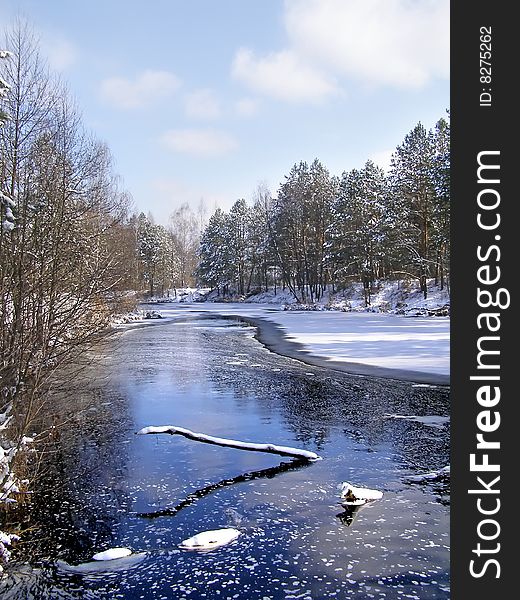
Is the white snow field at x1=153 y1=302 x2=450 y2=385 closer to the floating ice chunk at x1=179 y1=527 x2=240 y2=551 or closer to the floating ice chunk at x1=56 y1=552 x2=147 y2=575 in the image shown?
the floating ice chunk at x1=179 y1=527 x2=240 y2=551

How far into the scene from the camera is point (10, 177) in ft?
22.7

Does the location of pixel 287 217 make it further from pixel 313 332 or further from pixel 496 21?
pixel 496 21

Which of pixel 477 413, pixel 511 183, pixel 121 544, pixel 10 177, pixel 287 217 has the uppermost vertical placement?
pixel 287 217

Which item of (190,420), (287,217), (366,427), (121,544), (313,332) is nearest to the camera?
(121,544)

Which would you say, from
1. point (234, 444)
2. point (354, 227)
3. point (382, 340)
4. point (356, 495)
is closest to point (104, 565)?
point (356, 495)

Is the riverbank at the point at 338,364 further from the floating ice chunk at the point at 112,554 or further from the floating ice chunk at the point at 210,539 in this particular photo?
the floating ice chunk at the point at 112,554

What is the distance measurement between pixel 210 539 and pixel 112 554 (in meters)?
0.98

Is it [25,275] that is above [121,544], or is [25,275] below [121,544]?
above

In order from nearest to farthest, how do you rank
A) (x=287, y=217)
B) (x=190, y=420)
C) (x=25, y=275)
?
(x=25, y=275), (x=190, y=420), (x=287, y=217)

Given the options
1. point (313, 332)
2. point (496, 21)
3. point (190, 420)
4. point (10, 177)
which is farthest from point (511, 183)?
point (313, 332)

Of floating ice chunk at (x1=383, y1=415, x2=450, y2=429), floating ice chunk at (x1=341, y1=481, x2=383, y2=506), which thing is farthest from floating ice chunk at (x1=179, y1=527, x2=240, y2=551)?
floating ice chunk at (x1=383, y1=415, x2=450, y2=429)

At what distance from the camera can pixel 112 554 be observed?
5.29m

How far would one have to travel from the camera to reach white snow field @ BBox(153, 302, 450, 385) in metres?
15.4

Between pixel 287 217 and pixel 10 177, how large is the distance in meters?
47.0
